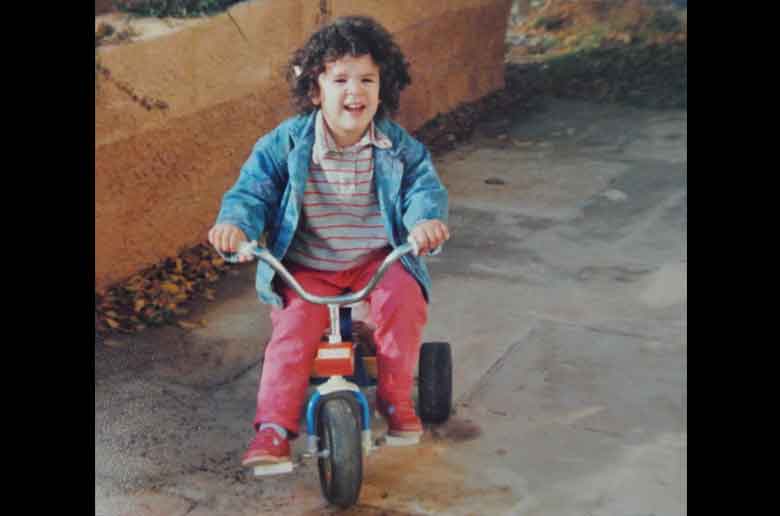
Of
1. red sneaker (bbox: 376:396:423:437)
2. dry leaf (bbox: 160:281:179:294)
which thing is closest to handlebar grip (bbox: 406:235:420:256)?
red sneaker (bbox: 376:396:423:437)

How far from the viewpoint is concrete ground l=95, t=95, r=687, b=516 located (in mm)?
3992

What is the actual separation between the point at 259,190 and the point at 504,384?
54.4 inches

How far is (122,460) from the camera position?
427 cm

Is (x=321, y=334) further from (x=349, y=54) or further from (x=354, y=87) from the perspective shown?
(x=349, y=54)

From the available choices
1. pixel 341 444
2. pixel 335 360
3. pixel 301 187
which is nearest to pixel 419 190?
pixel 301 187

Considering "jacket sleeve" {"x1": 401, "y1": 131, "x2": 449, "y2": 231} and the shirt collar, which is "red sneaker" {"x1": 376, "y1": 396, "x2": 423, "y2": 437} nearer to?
"jacket sleeve" {"x1": 401, "y1": 131, "x2": 449, "y2": 231}

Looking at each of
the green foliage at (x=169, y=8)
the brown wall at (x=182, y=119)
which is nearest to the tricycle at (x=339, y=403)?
the brown wall at (x=182, y=119)

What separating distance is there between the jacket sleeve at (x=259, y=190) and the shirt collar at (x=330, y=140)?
0.36ft

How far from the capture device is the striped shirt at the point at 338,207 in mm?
4039

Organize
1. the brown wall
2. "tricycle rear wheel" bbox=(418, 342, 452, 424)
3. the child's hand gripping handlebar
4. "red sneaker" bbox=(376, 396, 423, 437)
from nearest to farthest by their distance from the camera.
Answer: the child's hand gripping handlebar, "red sneaker" bbox=(376, 396, 423, 437), "tricycle rear wheel" bbox=(418, 342, 452, 424), the brown wall

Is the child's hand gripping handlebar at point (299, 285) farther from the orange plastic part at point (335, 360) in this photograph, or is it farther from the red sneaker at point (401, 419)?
the red sneaker at point (401, 419)
